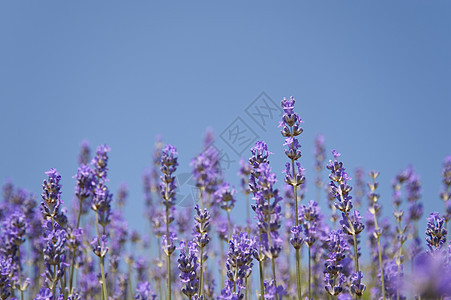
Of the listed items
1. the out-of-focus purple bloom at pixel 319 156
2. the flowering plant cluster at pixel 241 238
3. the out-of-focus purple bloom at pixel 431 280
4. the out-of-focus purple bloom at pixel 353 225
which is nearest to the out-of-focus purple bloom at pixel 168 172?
the flowering plant cluster at pixel 241 238

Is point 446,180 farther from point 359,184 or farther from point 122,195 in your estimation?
point 122,195

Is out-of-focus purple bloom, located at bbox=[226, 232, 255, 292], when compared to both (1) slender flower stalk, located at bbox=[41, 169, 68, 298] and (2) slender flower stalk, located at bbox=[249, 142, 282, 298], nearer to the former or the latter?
(2) slender flower stalk, located at bbox=[249, 142, 282, 298]

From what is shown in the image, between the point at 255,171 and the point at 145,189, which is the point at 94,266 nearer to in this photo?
the point at 145,189

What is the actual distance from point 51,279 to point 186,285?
986 millimetres

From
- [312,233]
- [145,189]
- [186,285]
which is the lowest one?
[186,285]

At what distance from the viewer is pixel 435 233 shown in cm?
333

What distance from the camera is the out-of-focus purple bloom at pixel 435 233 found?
130 inches

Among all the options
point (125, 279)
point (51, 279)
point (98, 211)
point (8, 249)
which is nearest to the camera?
point (51, 279)

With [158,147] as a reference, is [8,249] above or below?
below

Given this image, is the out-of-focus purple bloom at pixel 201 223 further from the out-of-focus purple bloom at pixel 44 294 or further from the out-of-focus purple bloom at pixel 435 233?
the out-of-focus purple bloom at pixel 435 233

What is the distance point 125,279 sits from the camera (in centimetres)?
545

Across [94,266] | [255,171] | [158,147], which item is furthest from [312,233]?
[158,147]

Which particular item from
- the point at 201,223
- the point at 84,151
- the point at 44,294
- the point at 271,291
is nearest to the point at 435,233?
the point at 271,291

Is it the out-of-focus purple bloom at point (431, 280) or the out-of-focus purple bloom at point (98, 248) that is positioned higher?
the out-of-focus purple bloom at point (98, 248)
